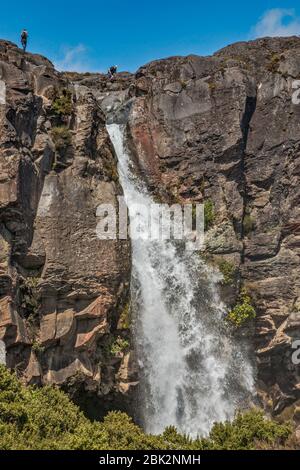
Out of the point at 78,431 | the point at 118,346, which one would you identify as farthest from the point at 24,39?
the point at 78,431

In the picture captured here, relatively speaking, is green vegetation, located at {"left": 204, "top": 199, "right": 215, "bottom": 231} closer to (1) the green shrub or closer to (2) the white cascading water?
(2) the white cascading water

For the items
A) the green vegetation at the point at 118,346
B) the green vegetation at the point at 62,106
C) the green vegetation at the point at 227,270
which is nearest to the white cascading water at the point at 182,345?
the green vegetation at the point at 227,270

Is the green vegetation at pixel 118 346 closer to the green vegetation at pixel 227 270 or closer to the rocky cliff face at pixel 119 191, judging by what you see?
the rocky cliff face at pixel 119 191

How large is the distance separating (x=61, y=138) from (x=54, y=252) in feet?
19.1

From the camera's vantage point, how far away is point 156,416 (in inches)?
995

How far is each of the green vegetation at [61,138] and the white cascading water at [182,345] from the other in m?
6.43

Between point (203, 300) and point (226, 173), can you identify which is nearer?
point (203, 300)

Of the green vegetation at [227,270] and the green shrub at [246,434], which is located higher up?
the green vegetation at [227,270]

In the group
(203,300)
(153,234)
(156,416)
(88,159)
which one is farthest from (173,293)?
(88,159)

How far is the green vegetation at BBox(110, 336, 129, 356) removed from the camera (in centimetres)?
2439

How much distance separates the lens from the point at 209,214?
31.2m

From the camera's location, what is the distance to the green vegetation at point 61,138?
2548 centimetres
